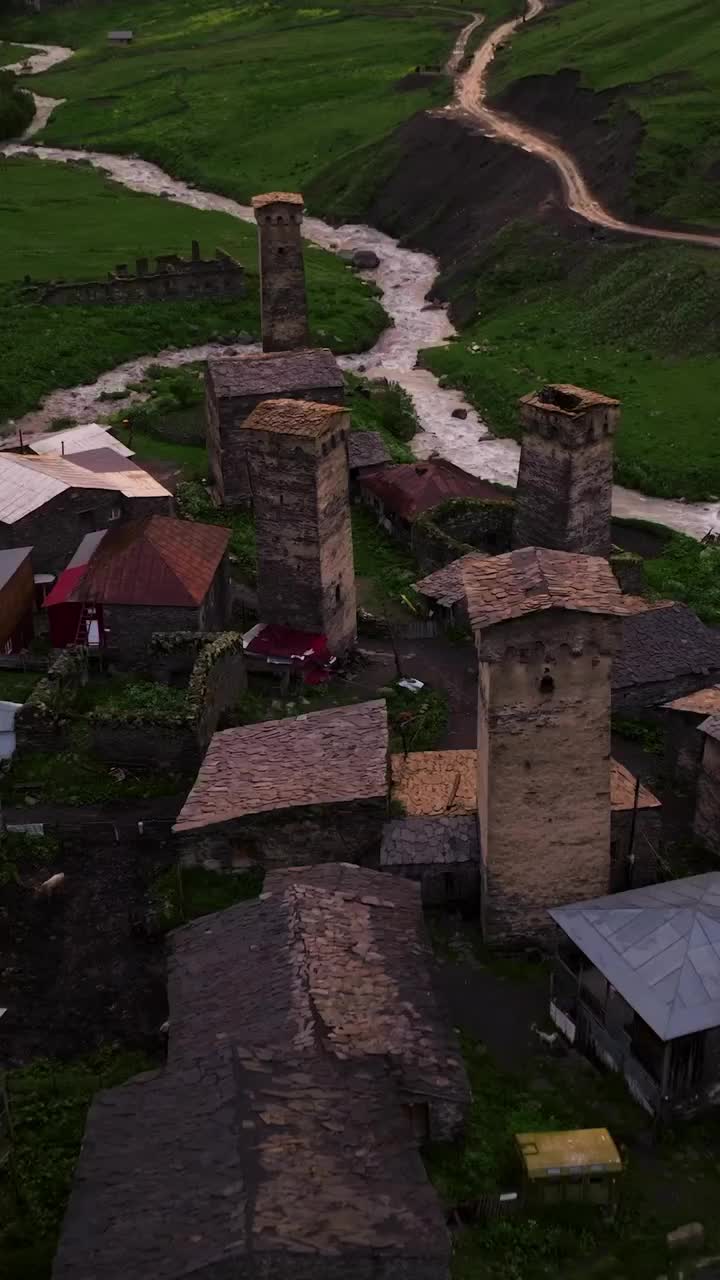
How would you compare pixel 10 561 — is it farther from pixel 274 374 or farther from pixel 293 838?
pixel 293 838

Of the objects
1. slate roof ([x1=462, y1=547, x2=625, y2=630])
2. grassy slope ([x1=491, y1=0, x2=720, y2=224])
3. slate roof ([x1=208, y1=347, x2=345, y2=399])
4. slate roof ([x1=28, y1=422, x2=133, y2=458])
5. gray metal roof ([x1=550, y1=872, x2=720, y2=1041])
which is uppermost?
grassy slope ([x1=491, y1=0, x2=720, y2=224])

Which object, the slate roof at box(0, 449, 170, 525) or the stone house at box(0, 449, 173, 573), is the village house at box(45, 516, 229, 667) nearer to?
the stone house at box(0, 449, 173, 573)

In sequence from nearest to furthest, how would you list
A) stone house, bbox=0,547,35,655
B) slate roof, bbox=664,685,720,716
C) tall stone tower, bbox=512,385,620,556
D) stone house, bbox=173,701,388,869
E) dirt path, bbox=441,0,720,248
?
1. stone house, bbox=173,701,388,869
2. slate roof, bbox=664,685,720,716
3. stone house, bbox=0,547,35,655
4. tall stone tower, bbox=512,385,620,556
5. dirt path, bbox=441,0,720,248

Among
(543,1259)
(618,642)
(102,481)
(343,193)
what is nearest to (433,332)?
(343,193)

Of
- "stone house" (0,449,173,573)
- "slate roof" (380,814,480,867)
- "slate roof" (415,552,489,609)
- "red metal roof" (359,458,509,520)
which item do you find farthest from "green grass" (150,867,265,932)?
"red metal roof" (359,458,509,520)

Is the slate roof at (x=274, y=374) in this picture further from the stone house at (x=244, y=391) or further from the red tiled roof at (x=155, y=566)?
the red tiled roof at (x=155, y=566)
